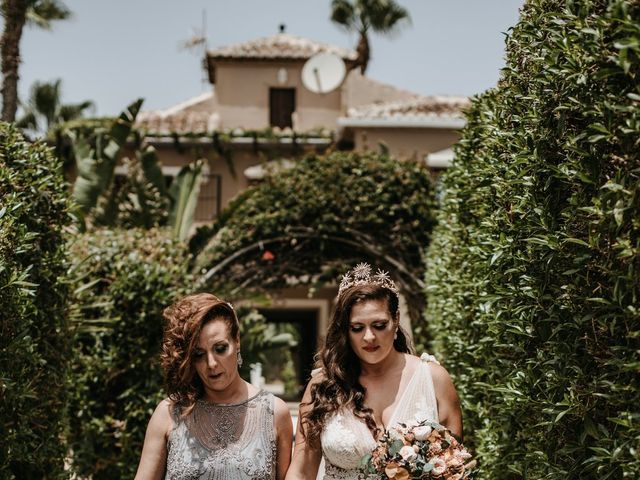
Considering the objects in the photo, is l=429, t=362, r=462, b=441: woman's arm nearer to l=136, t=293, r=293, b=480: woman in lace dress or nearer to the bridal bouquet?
the bridal bouquet

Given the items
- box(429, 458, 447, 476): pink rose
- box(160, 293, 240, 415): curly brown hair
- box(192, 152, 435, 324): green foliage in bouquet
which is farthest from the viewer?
box(192, 152, 435, 324): green foliage in bouquet

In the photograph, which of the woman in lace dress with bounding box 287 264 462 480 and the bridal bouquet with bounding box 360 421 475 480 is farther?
the woman in lace dress with bounding box 287 264 462 480

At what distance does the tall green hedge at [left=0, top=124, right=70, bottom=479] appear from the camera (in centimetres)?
489

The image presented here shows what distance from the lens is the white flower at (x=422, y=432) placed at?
3.85m

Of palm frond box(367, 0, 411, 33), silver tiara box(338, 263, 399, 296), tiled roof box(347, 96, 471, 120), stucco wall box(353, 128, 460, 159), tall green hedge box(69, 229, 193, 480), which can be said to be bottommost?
tall green hedge box(69, 229, 193, 480)

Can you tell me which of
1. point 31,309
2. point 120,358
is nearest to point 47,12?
point 120,358

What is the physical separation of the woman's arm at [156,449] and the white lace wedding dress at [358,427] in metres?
0.80

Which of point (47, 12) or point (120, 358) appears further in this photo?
point (47, 12)

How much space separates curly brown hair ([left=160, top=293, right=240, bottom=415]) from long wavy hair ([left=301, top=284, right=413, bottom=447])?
533 millimetres

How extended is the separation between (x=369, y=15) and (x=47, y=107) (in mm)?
12980

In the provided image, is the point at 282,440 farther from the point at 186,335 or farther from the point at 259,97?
the point at 259,97

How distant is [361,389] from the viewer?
14.9ft

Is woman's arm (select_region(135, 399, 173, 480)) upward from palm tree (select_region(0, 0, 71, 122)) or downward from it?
downward

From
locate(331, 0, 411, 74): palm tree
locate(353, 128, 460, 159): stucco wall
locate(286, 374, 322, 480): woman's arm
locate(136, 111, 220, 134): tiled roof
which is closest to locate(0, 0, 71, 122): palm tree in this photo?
locate(136, 111, 220, 134): tiled roof
